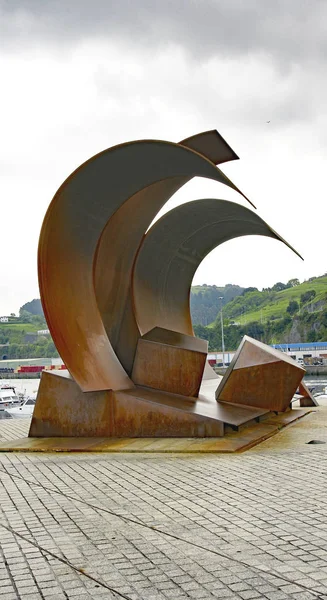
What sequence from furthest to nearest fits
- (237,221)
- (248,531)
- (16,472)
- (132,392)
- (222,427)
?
(237,221) → (132,392) → (222,427) → (16,472) → (248,531)

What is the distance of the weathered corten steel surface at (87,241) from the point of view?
1065 cm

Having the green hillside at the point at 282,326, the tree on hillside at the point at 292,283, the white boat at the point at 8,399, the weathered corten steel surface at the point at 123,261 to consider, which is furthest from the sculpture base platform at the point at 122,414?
the tree on hillside at the point at 292,283

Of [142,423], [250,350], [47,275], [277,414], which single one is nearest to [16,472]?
[142,423]

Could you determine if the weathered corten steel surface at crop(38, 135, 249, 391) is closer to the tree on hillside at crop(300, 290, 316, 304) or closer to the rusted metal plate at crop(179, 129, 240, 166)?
the rusted metal plate at crop(179, 129, 240, 166)

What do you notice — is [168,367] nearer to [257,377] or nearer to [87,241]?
[257,377]

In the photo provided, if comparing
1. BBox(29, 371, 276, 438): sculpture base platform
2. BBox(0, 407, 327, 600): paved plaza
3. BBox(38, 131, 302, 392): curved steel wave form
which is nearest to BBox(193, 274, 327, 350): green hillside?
BBox(38, 131, 302, 392): curved steel wave form

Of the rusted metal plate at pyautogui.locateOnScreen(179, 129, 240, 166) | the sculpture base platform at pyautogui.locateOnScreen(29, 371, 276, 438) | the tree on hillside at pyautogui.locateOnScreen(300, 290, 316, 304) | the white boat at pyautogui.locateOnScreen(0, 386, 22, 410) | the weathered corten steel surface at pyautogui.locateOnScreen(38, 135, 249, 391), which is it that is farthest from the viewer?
the tree on hillside at pyautogui.locateOnScreen(300, 290, 316, 304)

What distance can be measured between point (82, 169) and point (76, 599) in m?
7.84

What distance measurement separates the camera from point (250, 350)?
43.0ft

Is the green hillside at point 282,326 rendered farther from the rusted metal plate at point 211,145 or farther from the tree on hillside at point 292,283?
the rusted metal plate at point 211,145

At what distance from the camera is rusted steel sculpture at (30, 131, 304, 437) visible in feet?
35.7

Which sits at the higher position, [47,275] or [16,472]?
[47,275]

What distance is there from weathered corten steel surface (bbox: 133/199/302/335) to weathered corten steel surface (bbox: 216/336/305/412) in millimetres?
2054

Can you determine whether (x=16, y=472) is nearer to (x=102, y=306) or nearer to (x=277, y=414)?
(x=102, y=306)
